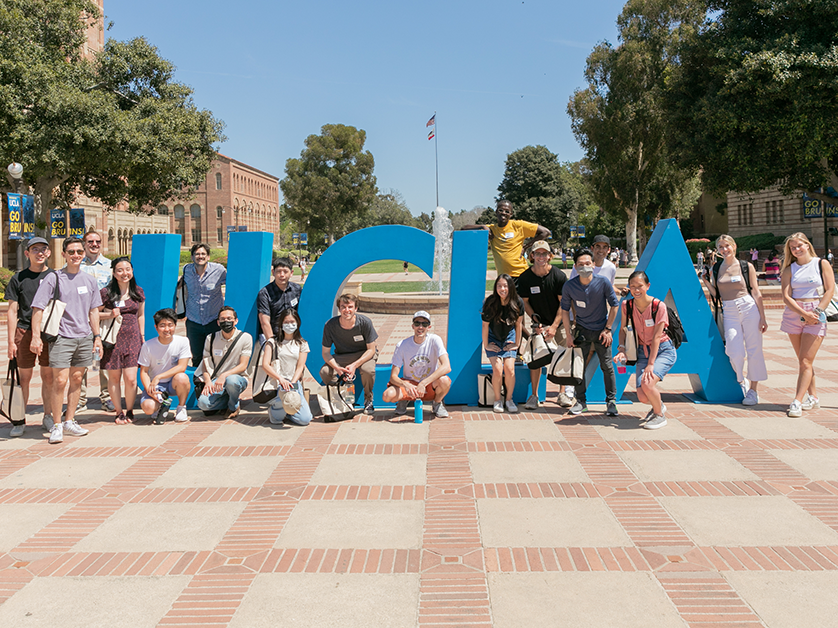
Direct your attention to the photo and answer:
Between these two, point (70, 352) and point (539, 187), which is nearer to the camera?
point (70, 352)

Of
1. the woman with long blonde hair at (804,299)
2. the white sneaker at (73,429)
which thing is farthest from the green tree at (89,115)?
the woman with long blonde hair at (804,299)

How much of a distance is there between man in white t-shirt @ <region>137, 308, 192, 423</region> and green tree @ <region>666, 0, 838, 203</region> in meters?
21.8

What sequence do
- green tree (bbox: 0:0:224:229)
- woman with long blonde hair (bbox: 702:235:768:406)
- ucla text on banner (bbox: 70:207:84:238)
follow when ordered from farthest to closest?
green tree (bbox: 0:0:224:229), ucla text on banner (bbox: 70:207:84:238), woman with long blonde hair (bbox: 702:235:768:406)

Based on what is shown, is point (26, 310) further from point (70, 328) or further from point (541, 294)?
point (541, 294)

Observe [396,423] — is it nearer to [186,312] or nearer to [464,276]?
[464,276]

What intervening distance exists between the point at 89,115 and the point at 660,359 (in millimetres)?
20738

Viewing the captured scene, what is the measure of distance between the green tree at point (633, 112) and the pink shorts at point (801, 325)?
29.0 metres

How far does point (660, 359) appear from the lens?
6.41m

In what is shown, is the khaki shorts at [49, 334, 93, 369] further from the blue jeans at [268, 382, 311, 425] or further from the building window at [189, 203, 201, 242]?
the building window at [189, 203, 201, 242]

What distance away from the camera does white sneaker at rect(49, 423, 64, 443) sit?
6.06 metres

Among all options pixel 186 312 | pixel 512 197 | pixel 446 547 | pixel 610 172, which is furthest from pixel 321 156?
pixel 446 547

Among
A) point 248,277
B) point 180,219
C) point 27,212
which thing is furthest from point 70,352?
point 180,219

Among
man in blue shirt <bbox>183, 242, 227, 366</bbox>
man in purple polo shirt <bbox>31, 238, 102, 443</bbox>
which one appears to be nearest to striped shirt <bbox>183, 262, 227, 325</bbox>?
man in blue shirt <bbox>183, 242, 227, 366</bbox>

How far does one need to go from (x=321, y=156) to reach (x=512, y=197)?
19.5m
